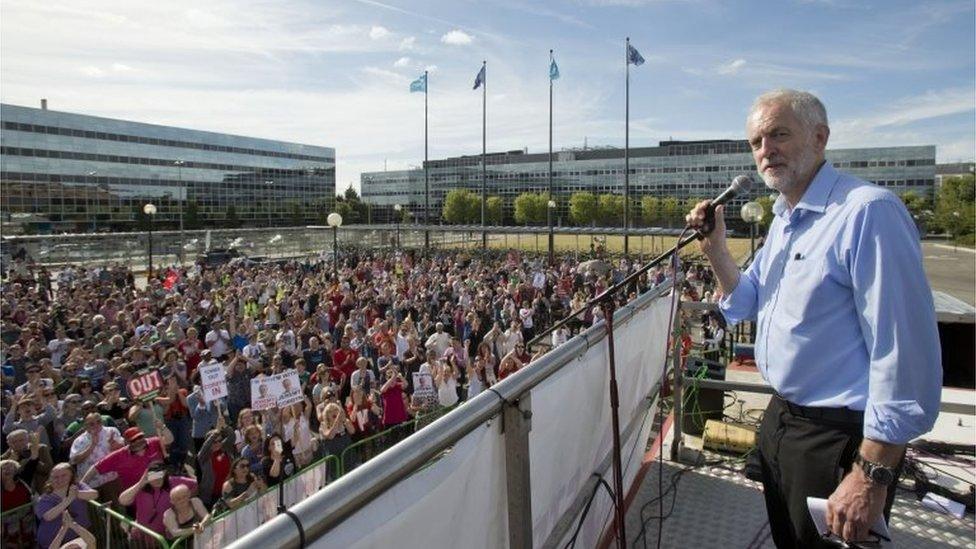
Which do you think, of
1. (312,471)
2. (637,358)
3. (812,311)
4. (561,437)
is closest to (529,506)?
(561,437)

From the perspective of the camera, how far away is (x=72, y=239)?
3588cm

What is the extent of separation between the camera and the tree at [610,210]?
9425 cm

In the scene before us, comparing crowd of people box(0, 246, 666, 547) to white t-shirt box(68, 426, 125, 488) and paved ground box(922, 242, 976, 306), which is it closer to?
white t-shirt box(68, 426, 125, 488)

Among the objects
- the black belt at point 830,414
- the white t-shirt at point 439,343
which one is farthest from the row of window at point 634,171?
the black belt at point 830,414

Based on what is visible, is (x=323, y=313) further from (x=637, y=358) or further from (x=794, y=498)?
(x=794, y=498)

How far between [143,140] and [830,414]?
334 ft

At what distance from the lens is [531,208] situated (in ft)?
323

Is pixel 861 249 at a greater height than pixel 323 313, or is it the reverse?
pixel 861 249

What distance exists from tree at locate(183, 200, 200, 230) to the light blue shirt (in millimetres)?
95022

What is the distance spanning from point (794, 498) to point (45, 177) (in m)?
92.2

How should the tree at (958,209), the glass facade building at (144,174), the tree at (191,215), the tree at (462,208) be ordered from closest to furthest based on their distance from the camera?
the tree at (958,209) < the glass facade building at (144,174) < the tree at (191,215) < the tree at (462,208)

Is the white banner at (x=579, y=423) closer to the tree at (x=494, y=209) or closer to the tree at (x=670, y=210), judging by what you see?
the tree at (x=670, y=210)

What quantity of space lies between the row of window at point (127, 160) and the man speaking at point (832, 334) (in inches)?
3524

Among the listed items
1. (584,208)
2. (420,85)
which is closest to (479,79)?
(420,85)
